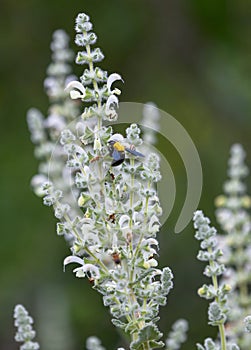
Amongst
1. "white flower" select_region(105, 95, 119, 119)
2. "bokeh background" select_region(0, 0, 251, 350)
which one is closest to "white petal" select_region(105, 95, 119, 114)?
"white flower" select_region(105, 95, 119, 119)

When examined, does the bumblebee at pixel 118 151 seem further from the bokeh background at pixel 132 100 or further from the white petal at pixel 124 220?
the bokeh background at pixel 132 100

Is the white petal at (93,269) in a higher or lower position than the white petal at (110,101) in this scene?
lower

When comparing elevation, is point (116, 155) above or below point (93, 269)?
above

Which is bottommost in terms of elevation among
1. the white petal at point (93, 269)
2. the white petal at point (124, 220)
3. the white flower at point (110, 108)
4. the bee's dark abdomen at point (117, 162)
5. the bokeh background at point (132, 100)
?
the white petal at point (93, 269)

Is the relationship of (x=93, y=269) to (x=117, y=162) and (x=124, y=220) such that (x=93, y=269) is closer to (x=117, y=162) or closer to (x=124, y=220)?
(x=124, y=220)

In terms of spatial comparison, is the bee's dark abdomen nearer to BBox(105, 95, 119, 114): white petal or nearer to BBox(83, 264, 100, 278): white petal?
BBox(105, 95, 119, 114): white petal

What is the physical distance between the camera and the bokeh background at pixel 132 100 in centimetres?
597

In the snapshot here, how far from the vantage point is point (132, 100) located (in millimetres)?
7188

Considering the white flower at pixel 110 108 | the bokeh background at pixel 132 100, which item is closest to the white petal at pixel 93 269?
the white flower at pixel 110 108

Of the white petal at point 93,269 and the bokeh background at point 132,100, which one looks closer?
the white petal at point 93,269

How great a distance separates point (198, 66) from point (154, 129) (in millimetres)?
5930

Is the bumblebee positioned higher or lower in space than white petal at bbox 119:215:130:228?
higher

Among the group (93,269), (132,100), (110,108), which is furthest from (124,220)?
(132,100)

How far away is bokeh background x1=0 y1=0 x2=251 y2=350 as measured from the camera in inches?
235
